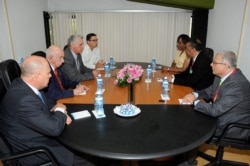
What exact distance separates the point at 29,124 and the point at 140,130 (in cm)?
77

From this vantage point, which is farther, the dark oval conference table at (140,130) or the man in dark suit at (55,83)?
the man in dark suit at (55,83)

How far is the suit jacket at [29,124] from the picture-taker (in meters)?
1.42

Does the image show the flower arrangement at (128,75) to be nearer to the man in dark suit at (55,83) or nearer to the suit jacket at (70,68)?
the man in dark suit at (55,83)

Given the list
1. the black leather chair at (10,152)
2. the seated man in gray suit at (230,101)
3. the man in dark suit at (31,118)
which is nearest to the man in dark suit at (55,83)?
the man in dark suit at (31,118)

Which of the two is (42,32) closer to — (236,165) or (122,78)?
(122,78)

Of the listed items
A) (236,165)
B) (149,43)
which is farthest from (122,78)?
(149,43)

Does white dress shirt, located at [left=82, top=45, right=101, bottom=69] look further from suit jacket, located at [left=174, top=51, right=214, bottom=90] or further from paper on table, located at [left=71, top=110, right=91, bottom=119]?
paper on table, located at [left=71, top=110, right=91, bottom=119]

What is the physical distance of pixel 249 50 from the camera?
317 centimetres

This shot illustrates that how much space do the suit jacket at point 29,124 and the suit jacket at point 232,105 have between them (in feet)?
3.93

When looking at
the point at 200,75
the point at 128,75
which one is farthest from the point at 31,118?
the point at 200,75

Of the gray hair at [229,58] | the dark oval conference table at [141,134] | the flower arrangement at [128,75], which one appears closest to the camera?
the dark oval conference table at [141,134]

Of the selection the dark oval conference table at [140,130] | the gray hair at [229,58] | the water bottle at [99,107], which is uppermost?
the gray hair at [229,58]

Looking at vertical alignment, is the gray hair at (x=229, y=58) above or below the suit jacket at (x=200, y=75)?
above

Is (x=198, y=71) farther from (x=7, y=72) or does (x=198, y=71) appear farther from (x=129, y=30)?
Answer: (x=129, y=30)
